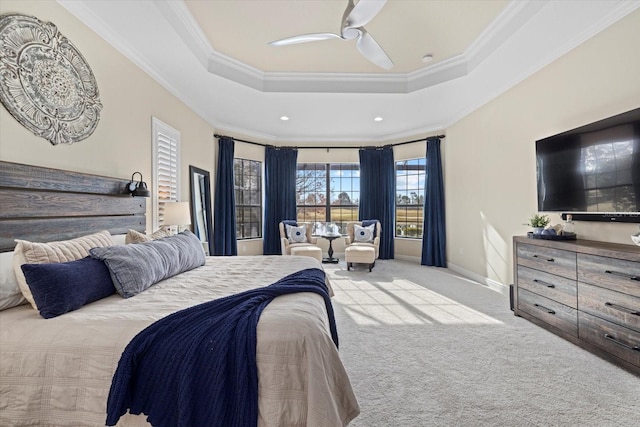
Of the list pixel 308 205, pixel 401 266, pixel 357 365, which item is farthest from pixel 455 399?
pixel 308 205

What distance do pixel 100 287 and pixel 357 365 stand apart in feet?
5.82

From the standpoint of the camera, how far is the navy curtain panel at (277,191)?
21.8 feet

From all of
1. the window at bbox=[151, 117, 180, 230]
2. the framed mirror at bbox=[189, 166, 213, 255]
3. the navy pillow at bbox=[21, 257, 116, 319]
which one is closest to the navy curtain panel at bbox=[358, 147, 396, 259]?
the framed mirror at bbox=[189, 166, 213, 255]

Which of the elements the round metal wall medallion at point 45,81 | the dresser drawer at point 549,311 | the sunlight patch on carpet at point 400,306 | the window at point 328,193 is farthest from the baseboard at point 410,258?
the round metal wall medallion at point 45,81

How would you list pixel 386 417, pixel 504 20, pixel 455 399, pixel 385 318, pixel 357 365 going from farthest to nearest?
1. pixel 385 318
2. pixel 504 20
3. pixel 357 365
4. pixel 455 399
5. pixel 386 417

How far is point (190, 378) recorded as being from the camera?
3.82ft

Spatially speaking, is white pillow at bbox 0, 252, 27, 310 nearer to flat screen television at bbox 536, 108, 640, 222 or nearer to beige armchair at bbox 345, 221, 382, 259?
flat screen television at bbox 536, 108, 640, 222

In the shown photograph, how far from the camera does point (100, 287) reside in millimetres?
1717

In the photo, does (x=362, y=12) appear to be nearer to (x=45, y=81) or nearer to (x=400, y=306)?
(x=45, y=81)

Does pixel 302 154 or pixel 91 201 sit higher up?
pixel 302 154

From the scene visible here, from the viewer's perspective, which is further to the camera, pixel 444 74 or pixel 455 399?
pixel 444 74

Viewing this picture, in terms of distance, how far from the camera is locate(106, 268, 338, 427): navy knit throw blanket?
1.14m

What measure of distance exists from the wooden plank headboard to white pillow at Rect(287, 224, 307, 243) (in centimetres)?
348

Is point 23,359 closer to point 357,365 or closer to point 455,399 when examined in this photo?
point 357,365
